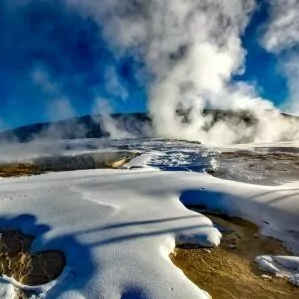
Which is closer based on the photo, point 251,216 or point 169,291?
point 169,291

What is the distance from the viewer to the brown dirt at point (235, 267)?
20.6ft

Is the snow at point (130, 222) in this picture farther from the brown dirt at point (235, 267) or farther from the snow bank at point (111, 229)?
the brown dirt at point (235, 267)

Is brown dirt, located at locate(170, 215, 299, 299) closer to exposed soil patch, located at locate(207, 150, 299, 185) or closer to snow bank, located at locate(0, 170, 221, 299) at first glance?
snow bank, located at locate(0, 170, 221, 299)

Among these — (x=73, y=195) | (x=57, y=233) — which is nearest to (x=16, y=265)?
(x=57, y=233)

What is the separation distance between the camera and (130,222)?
8.54 metres

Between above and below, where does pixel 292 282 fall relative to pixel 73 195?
below

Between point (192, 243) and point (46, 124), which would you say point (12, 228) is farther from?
point (46, 124)

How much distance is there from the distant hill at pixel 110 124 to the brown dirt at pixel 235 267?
148 feet

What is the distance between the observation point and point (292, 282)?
6.59m

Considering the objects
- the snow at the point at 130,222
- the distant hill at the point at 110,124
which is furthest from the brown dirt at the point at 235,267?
the distant hill at the point at 110,124

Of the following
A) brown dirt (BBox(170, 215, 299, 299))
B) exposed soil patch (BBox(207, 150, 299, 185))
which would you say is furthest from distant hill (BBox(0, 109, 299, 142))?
brown dirt (BBox(170, 215, 299, 299))

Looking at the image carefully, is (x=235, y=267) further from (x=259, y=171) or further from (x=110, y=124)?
(x=110, y=124)

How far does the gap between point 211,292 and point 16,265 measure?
3632 millimetres

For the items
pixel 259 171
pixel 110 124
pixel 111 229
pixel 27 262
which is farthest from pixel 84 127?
pixel 27 262
